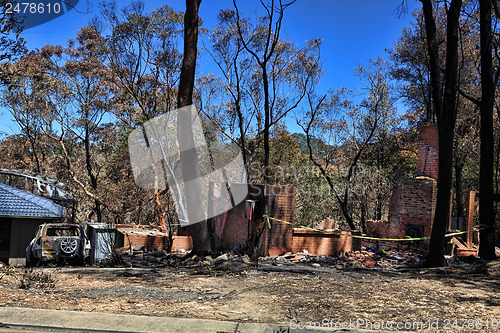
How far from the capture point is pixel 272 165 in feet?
85.6

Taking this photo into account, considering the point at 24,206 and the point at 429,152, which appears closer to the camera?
the point at 429,152

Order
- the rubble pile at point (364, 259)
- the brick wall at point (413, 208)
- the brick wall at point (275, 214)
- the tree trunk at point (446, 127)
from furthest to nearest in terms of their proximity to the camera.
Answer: the brick wall at point (413, 208) → the brick wall at point (275, 214) → the rubble pile at point (364, 259) → the tree trunk at point (446, 127)

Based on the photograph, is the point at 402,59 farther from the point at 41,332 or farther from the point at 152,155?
the point at 41,332

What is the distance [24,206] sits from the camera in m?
15.8

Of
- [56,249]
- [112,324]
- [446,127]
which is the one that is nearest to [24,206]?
[56,249]

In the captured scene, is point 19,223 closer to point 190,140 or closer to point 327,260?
point 190,140

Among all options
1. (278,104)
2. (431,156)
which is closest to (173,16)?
(278,104)

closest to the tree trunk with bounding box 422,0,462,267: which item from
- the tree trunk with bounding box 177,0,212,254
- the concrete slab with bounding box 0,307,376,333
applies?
the concrete slab with bounding box 0,307,376,333

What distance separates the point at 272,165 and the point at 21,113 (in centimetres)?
1577

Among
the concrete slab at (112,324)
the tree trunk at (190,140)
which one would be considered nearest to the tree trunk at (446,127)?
the concrete slab at (112,324)

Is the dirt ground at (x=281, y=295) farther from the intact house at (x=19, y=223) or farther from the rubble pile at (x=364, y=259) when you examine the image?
the intact house at (x=19, y=223)

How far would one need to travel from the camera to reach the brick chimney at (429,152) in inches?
524

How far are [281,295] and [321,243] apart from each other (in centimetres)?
707

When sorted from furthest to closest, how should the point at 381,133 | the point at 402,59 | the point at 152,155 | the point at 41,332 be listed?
the point at 152,155
the point at 381,133
the point at 402,59
the point at 41,332
